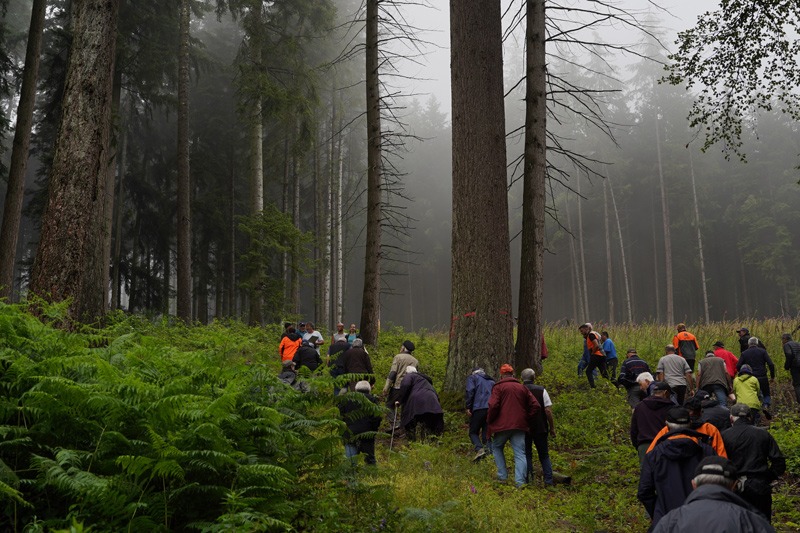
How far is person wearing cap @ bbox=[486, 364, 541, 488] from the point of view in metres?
8.46

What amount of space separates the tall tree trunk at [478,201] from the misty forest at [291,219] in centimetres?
4

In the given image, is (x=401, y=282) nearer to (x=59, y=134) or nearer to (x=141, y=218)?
(x=141, y=218)

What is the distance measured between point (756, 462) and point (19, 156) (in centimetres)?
1669

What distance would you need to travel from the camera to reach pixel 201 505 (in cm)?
398

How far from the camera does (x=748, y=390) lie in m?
11.6

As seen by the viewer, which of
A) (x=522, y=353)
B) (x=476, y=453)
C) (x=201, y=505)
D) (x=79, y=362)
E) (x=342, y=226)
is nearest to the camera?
(x=201, y=505)

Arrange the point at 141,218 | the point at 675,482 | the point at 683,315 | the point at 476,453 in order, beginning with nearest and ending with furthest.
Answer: the point at 675,482 < the point at 476,453 < the point at 141,218 < the point at 683,315

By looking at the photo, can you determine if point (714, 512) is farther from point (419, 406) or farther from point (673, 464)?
point (419, 406)

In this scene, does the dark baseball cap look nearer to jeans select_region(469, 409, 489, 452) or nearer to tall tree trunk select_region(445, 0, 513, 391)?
jeans select_region(469, 409, 489, 452)

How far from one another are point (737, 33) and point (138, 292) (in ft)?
80.7

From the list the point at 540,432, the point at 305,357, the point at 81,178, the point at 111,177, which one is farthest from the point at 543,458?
the point at 111,177

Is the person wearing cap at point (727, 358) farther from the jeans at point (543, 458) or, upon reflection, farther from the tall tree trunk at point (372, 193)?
the tall tree trunk at point (372, 193)

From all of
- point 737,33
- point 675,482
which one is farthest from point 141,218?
point 675,482

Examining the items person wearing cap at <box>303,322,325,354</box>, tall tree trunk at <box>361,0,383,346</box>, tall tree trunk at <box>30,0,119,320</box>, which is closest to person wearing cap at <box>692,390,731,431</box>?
tall tree trunk at <box>30,0,119,320</box>
